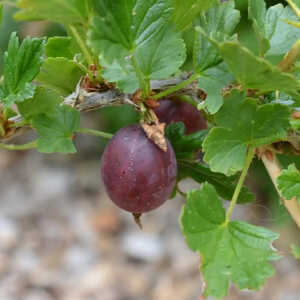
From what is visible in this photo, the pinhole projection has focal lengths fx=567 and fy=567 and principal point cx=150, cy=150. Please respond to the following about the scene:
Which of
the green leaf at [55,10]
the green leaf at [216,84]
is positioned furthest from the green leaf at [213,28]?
the green leaf at [55,10]

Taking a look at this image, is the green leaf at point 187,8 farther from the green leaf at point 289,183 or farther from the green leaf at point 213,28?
the green leaf at point 289,183

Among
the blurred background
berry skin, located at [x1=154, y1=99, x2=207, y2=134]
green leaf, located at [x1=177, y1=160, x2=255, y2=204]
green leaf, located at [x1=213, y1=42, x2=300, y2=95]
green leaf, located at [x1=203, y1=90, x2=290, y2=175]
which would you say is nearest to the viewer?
green leaf, located at [x1=213, y1=42, x2=300, y2=95]

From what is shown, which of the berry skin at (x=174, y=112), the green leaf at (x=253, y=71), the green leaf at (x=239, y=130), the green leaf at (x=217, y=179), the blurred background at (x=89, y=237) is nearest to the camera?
the green leaf at (x=253, y=71)

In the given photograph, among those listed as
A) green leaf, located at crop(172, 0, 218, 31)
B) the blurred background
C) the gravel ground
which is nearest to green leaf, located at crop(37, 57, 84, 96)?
green leaf, located at crop(172, 0, 218, 31)

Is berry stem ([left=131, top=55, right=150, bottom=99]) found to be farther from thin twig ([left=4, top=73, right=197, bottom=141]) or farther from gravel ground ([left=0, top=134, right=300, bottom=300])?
gravel ground ([left=0, top=134, right=300, bottom=300])

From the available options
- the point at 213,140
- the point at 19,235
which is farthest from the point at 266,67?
the point at 19,235

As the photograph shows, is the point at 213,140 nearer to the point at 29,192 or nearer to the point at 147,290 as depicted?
the point at 147,290

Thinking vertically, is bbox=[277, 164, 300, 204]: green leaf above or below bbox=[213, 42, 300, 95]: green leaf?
below
